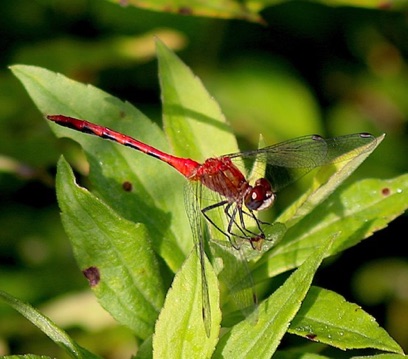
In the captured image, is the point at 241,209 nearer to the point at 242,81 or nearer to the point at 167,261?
the point at 167,261

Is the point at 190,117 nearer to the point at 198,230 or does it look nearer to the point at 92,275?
the point at 198,230

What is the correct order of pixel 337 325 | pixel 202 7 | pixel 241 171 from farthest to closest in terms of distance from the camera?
pixel 202 7 → pixel 241 171 → pixel 337 325

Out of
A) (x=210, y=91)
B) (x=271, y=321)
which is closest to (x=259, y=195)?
(x=271, y=321)

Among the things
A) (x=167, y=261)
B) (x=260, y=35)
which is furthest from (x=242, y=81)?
(x=167, y=261)

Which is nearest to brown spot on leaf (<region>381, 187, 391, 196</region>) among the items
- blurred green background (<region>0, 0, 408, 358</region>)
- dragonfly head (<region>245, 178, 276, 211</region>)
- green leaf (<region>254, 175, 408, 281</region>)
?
green leaf (<region>254, 175, 408, 281</region>)

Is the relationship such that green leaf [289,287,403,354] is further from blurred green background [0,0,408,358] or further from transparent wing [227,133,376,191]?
blurred green background [0,0,408,358]

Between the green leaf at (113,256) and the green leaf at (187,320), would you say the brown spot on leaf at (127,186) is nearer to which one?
the green leaf at (113,256)
